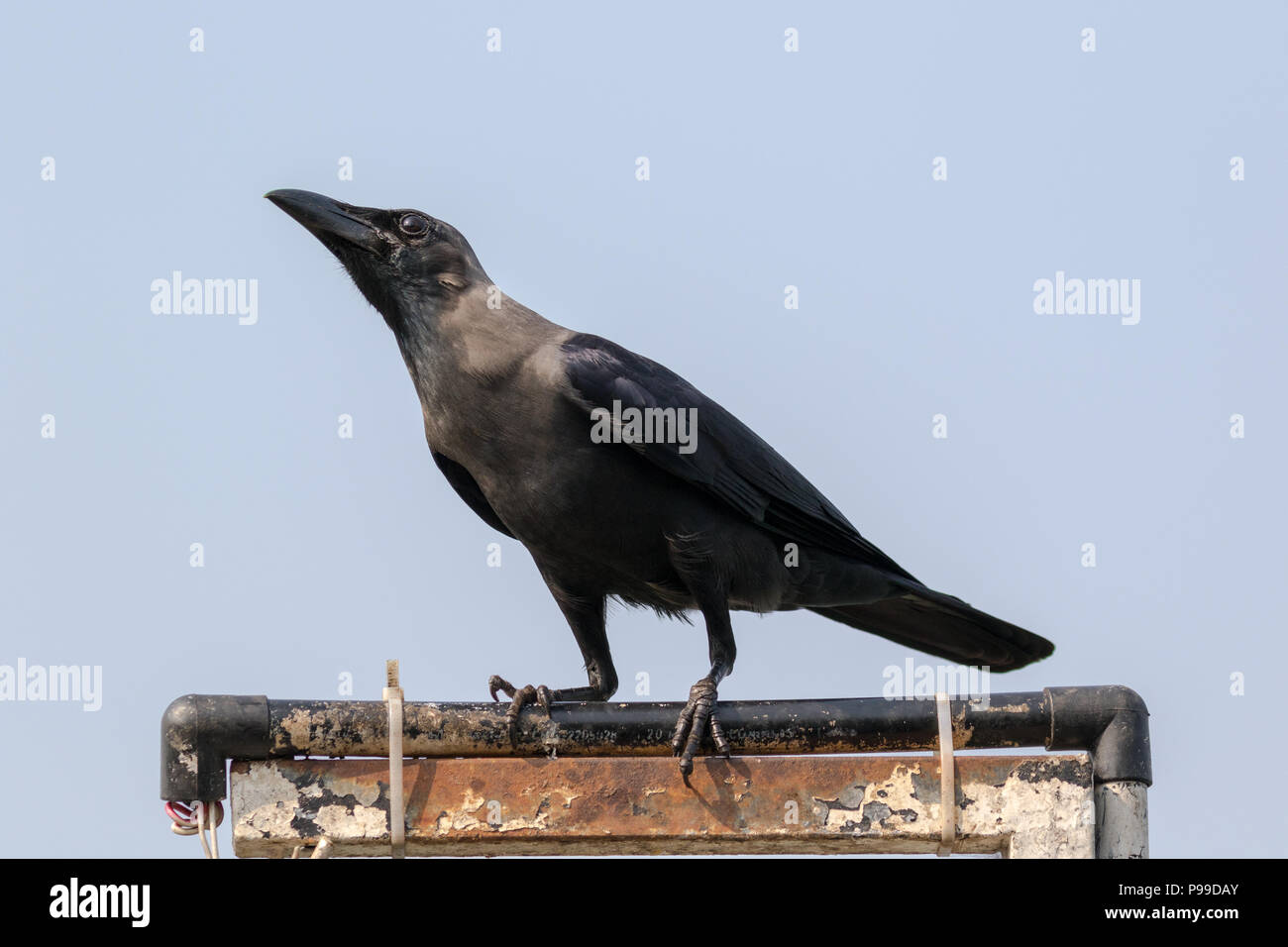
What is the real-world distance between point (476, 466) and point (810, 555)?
1.30m

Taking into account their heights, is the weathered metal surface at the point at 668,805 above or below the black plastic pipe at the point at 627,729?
below

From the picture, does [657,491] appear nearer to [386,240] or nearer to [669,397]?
[669,397]

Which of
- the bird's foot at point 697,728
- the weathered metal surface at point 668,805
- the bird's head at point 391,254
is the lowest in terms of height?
the weathered metal surface at point 668,805

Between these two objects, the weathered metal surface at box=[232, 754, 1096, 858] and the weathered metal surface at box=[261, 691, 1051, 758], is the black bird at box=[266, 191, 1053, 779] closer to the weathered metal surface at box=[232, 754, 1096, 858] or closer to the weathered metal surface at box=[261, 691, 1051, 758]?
the weathered metal surface at box=[261, 691, 1051, 758]

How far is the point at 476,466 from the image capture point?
5441 millimetres

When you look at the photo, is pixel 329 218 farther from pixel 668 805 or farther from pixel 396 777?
pixel 668 805

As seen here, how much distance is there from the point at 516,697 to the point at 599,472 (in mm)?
1080

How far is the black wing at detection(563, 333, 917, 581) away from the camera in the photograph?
5.41 metres

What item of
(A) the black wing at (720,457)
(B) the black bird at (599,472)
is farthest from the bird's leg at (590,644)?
(A) the black wing at (720,457)

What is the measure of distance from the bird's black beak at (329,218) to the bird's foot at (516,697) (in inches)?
67.9

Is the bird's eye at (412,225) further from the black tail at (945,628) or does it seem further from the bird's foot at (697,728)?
the bird's foot at (697,728)

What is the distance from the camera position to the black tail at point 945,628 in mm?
5863

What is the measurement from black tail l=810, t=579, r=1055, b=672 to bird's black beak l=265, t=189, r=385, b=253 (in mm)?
2267
